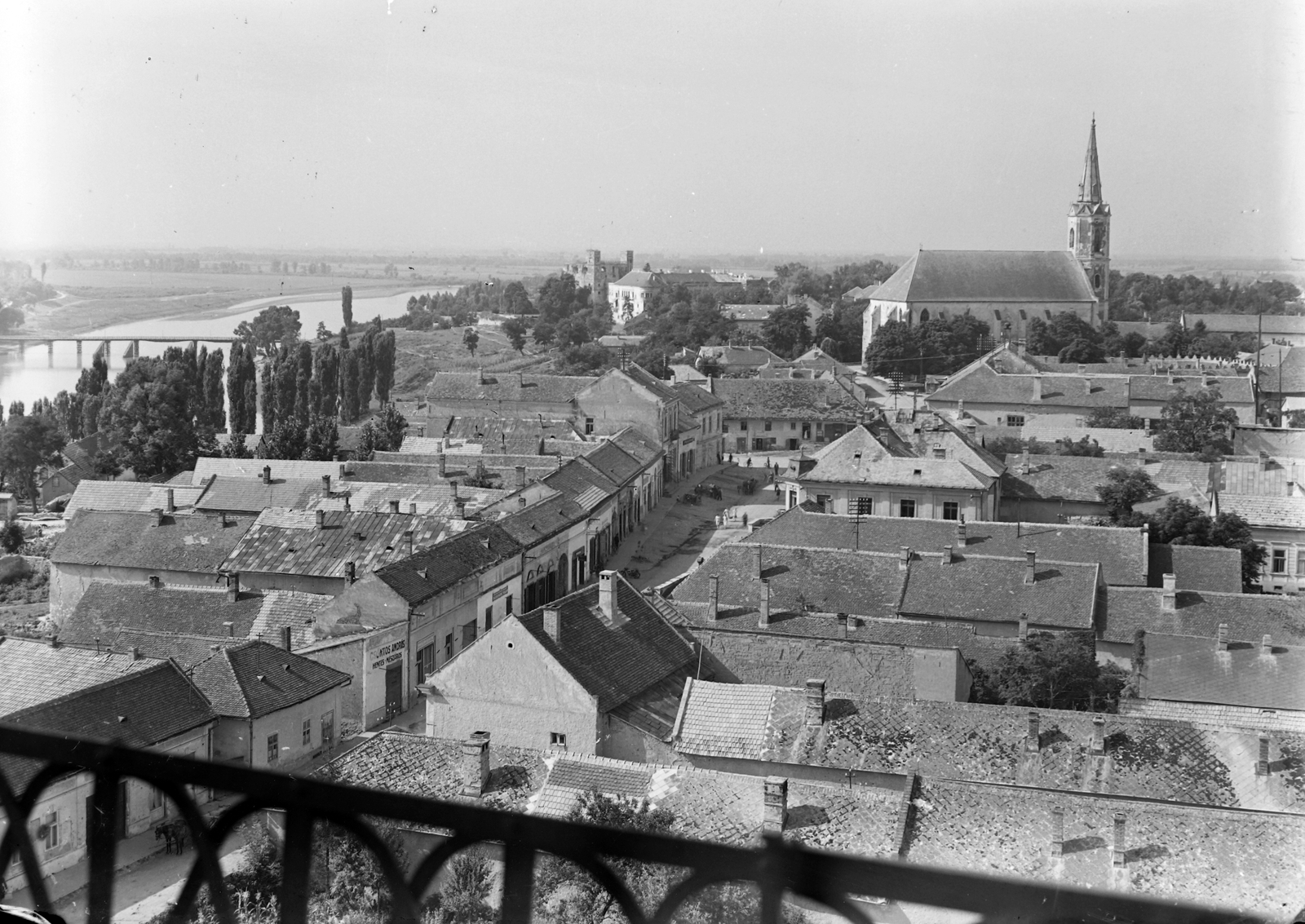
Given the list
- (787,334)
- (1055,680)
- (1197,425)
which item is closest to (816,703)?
(1055,680)

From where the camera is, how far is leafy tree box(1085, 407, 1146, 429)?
39.1 m

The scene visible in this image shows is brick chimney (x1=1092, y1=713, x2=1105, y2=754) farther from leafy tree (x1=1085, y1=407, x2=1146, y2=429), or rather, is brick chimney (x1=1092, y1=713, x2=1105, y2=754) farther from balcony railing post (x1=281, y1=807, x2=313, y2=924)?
leafy tree (x1=1085, y1=407, x2=1146, y2=429)

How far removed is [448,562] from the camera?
2052 cm

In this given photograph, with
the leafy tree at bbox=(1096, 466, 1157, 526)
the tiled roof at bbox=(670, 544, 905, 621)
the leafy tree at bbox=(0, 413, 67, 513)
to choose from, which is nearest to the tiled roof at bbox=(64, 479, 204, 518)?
the leafy tree at bbox=(0, 413, 67, 513)

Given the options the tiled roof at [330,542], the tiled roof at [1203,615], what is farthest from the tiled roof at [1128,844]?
the tiled roof at [330,542]

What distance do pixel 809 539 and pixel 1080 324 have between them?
4176 cm

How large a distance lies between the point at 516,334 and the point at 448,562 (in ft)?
183

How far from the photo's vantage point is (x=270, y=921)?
6.02 meters

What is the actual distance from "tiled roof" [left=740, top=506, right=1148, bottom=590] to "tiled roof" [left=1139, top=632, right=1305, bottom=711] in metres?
3.84

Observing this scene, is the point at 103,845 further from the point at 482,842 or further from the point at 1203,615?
the point at 1203,615

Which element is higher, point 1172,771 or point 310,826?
point 310,826

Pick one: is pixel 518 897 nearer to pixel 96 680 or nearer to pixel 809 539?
pixel 96 680

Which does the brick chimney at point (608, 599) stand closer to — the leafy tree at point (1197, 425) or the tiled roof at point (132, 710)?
the tiled roof at point (132, 710)

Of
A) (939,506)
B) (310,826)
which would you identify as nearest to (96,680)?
(310,826)
